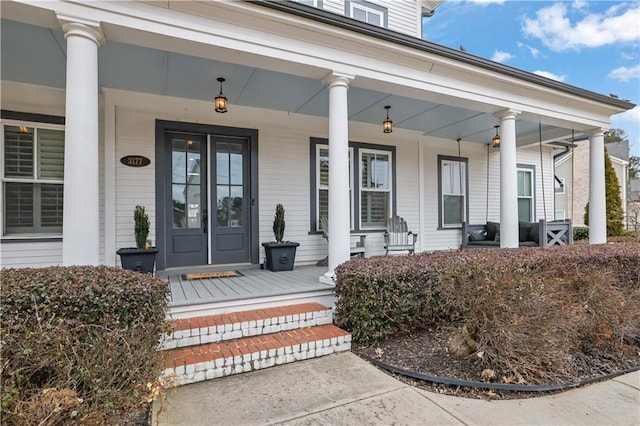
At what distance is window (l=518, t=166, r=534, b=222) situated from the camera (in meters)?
8.75

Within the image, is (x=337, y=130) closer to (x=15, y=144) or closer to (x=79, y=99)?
(x=79, y=99)

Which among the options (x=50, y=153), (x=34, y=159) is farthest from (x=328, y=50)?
(x=34, y=159)

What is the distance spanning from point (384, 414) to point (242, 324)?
5.26 ft

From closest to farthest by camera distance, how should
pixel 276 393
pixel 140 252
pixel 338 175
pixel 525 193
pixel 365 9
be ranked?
pixel 276 393
pixel 338 175
pixel 140 252
pixel 365 9
pixel 525 193

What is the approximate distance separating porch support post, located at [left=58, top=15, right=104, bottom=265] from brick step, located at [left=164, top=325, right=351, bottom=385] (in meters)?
1.28

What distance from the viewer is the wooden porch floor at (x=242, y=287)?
3.52 meters

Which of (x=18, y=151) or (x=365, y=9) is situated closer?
(x=18, y=151)

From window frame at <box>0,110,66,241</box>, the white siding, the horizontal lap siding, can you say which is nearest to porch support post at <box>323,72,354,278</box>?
the horizontal lap siding

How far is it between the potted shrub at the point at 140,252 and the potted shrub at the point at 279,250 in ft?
5.63

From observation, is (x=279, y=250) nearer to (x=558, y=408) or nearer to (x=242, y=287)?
(x=242, y=287)

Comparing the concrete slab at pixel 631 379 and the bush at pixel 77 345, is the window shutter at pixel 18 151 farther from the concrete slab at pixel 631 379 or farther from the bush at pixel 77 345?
the concrete slab at pixel 631 379

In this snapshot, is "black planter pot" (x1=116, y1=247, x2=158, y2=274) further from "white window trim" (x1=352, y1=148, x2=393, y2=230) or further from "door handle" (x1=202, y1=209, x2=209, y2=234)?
"white window trim" (x1=352, y1=148, x2=393, y2=230)

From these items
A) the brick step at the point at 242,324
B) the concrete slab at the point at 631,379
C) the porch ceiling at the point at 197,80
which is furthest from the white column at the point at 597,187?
the brick step at the point at 242,324

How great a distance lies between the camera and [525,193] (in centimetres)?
884
